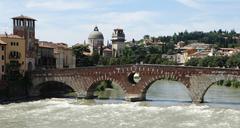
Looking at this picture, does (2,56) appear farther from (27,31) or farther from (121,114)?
(121,114)

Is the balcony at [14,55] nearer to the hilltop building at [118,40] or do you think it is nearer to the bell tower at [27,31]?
the bell tower at [27,31]

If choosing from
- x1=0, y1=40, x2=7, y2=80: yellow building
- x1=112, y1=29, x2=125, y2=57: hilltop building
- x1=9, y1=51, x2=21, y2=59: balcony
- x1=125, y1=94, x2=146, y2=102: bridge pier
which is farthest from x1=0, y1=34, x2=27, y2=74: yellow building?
x1=112, y1=29, x2=125, y2=57: hilltop building

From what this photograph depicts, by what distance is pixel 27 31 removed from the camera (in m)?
61.7

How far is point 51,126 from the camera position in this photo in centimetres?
3681

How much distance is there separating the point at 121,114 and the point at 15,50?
2017cm

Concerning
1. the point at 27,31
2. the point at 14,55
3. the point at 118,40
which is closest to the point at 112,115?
the point at 14,55

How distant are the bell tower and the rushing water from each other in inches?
365

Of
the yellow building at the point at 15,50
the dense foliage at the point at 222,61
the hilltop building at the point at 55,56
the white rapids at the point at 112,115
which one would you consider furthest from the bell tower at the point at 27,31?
the dense foliage at the point at 222,61

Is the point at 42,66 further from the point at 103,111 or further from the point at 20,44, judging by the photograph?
the point at 103,111

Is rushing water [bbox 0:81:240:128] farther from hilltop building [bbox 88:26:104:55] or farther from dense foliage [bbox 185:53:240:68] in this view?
hilltop building [bbox 88:26:104:55]

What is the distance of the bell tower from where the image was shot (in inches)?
2413

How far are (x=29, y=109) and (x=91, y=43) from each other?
81.5m

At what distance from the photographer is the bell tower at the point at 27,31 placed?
6128 centimetres

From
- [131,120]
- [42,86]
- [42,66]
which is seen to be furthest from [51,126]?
[42,66]
